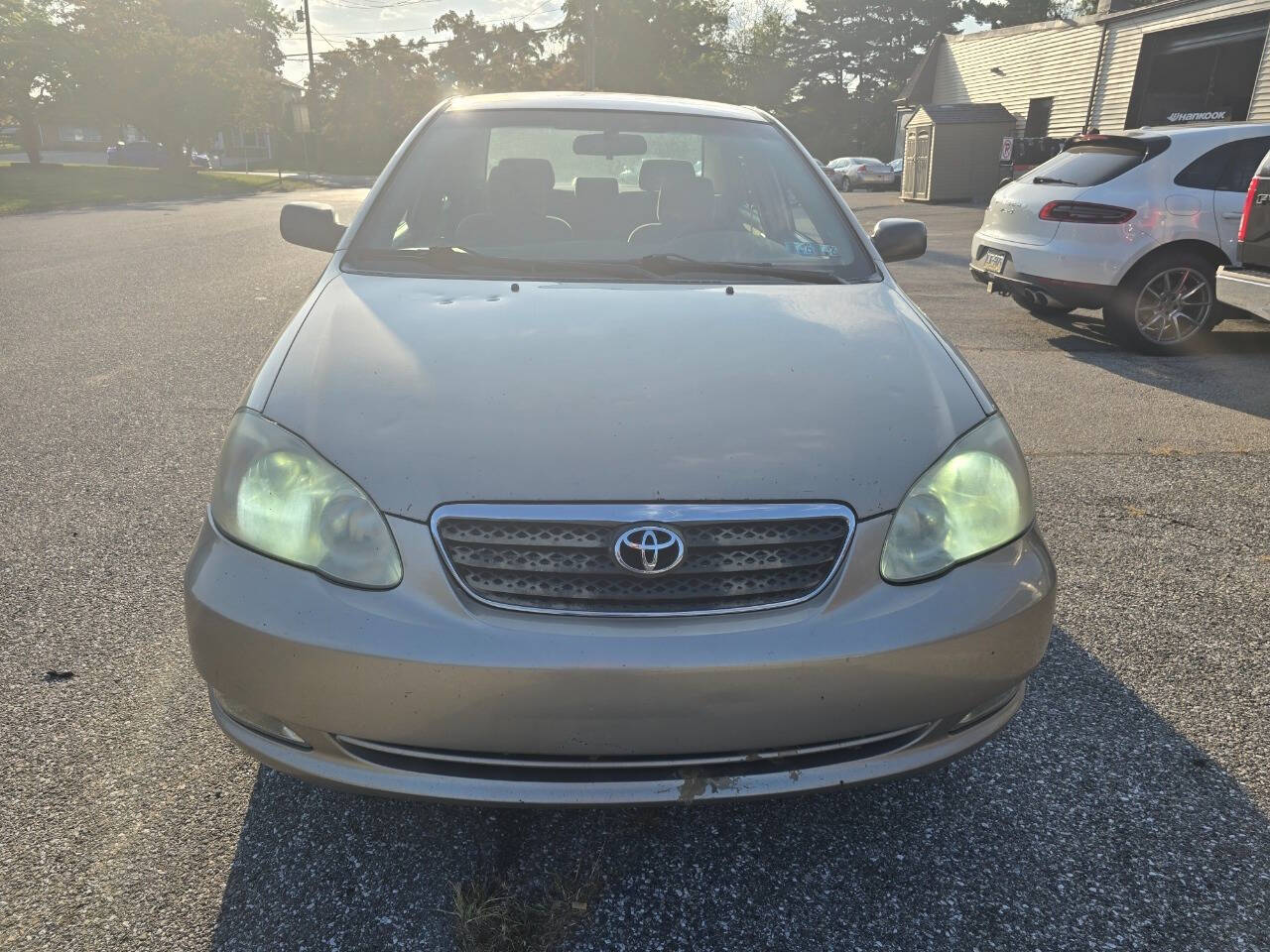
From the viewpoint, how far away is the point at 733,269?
2.79 m

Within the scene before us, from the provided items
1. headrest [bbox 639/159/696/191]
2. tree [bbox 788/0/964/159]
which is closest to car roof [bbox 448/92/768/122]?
headrest [bbox 639/159/696/191]

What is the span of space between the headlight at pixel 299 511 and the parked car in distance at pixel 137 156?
58835mm

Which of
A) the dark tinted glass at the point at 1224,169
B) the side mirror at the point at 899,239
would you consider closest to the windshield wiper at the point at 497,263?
the side mirror at the point at 899,239

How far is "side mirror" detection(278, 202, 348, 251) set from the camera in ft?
10.5

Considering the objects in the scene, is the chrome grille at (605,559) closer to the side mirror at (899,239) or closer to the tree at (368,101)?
the side mirror at (899,239)

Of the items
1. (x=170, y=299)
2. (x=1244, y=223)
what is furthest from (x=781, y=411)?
A: (x=170, y=299)

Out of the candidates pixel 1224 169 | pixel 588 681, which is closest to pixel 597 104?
pixel 588 681

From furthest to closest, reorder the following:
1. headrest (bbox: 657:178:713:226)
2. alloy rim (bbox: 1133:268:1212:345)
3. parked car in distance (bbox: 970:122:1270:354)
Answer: alloy rim (bbox: 1133:268:1212:345)
parked car in distance (bbox: 970:122:1270:354)
headrest (bbox: 657:178:713:226)

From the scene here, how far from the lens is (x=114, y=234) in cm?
1478

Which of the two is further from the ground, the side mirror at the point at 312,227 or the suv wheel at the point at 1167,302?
the side mirror at the point at 312,227

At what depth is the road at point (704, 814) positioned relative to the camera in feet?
5.98

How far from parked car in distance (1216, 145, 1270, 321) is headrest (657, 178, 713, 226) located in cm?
405

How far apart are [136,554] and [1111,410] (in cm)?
510

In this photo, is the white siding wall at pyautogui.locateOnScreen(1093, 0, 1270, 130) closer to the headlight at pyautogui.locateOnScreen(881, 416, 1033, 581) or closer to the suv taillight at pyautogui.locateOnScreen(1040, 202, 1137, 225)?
the suv taillight at pyautogui.locateOnScreen(1040, 202, 1137, 225)
